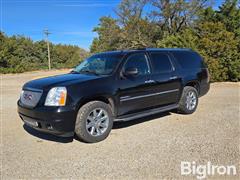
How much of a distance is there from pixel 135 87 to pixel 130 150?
149cm

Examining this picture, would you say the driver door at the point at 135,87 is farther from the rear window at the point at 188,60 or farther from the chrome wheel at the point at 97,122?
the rear window at the point at 188,60

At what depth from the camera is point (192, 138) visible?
4793mm

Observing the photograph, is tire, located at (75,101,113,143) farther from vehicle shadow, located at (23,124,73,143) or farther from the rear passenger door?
the rear passenger door

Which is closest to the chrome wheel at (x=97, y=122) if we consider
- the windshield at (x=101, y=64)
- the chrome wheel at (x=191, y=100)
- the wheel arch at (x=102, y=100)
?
the wheel arch at (x=102, y=100)

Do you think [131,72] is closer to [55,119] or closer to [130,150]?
[130,150]

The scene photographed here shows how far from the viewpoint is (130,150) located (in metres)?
4.27

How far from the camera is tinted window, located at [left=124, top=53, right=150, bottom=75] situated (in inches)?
212

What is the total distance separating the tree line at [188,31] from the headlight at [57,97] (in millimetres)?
10556

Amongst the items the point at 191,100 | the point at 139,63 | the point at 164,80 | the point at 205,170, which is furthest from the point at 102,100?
the point at 191,100

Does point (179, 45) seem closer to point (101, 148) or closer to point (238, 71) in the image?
point (238, 71)

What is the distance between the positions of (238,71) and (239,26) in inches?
136

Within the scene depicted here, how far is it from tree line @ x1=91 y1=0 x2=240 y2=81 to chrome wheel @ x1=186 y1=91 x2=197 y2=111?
6.88 meters

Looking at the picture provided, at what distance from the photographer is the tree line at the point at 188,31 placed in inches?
514

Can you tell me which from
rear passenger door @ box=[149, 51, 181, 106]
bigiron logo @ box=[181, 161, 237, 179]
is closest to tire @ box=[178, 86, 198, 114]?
rear passenger door @ box=[149, 51, 181, 106]
